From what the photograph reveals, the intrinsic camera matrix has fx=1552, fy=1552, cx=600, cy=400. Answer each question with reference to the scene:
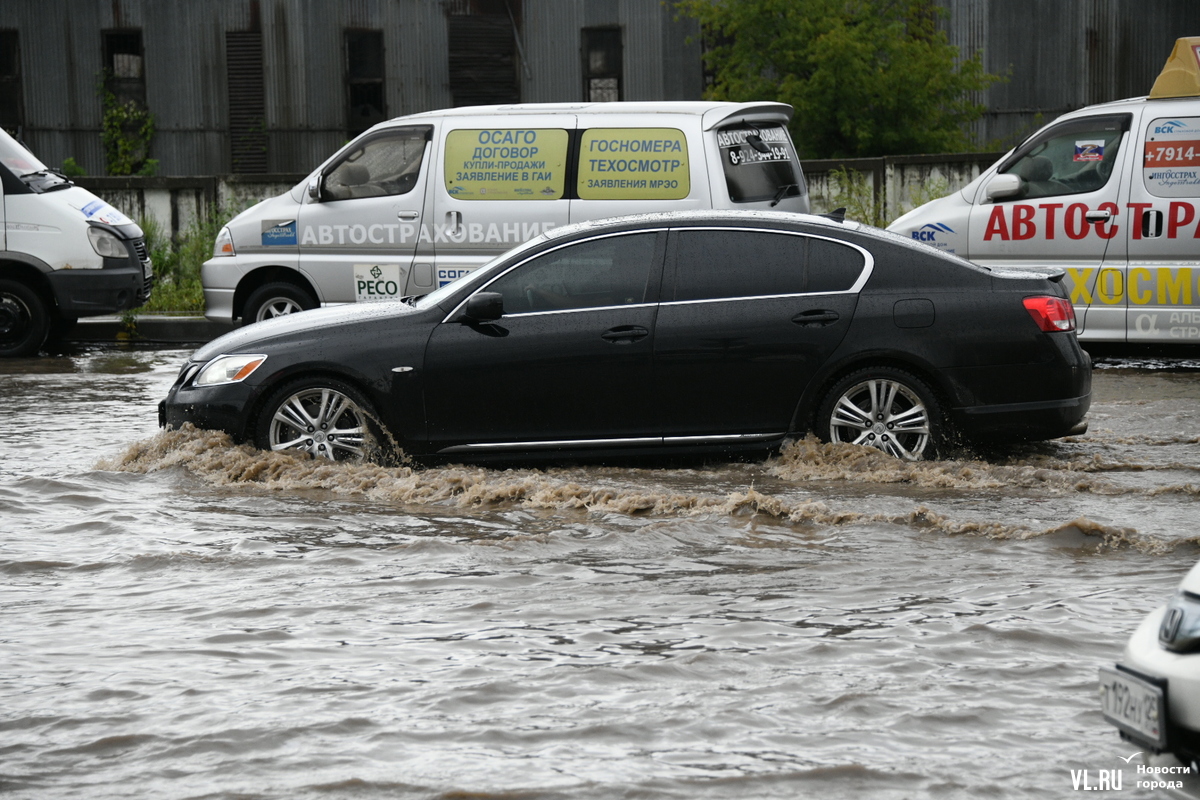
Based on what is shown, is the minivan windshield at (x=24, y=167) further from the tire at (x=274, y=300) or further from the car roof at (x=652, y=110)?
→ the car roof at (x=652, y=110)

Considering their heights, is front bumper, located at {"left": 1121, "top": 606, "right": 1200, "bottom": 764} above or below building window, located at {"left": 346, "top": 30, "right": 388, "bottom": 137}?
below

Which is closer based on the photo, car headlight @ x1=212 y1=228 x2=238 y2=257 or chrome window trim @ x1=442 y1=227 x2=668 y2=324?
chrome window trim @ x1=442 y1=227 x2=668 y2=324

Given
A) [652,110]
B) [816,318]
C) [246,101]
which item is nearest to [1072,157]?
[652,110]

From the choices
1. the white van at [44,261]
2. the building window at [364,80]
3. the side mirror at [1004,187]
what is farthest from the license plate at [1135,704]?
the building window at [364,80]

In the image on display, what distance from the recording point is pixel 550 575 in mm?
6242

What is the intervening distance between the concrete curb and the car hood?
7.10 m

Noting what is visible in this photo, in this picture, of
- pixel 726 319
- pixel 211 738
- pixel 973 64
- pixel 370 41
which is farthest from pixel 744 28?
pixel 211 738

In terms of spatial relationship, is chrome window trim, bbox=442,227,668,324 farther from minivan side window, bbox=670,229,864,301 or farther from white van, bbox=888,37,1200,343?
white van, bbox=888,37,1200,343

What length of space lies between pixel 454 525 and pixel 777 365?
1956 millimetres

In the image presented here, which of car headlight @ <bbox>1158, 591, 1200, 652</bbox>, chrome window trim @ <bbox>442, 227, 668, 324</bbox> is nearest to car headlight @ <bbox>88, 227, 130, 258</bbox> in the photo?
chrome window trim @ <bbox>442, 227, 668, 324</bbox>

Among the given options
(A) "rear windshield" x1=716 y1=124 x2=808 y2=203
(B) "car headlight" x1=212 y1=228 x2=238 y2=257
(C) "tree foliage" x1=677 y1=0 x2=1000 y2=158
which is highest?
(C) "tree foliage" x1=677 y1=0 x2=1000 y2=158

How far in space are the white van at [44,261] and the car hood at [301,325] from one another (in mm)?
5906

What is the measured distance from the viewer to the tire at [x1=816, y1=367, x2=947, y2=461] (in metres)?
8.02
